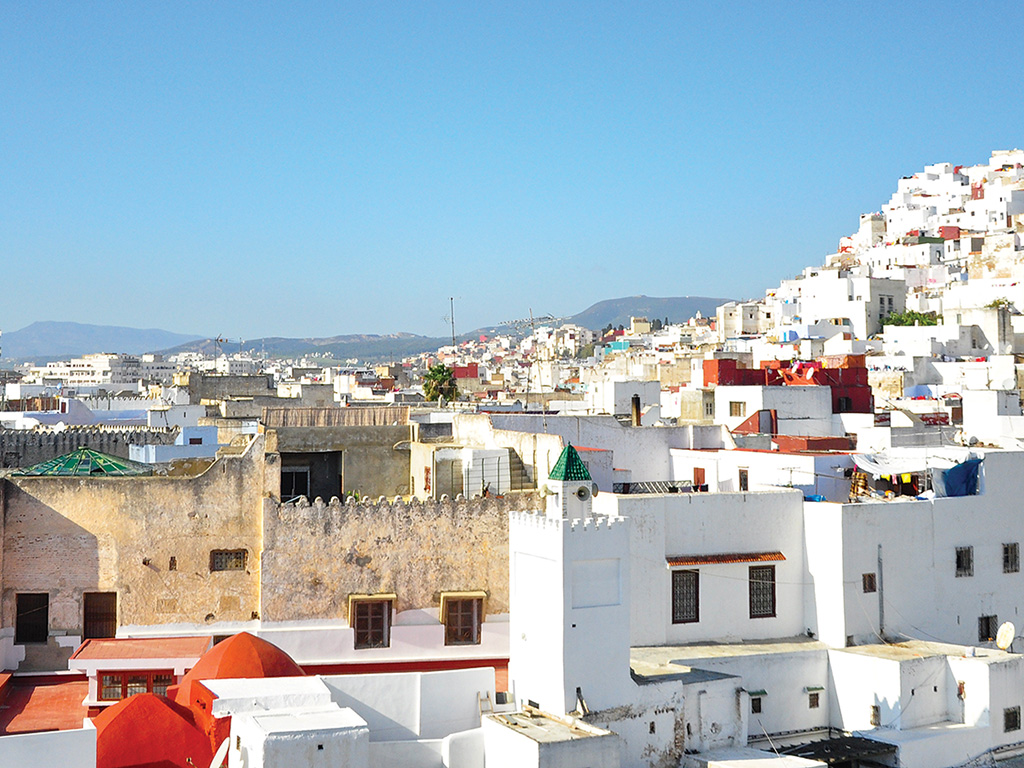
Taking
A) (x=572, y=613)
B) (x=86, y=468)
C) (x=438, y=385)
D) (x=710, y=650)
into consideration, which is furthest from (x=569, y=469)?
(x=438, y=385)

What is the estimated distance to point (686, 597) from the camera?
1781cm

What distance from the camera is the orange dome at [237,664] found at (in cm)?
1545

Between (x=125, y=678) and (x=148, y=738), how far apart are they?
8.12 ft

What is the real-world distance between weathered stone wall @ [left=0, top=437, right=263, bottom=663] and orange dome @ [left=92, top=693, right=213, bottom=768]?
392 cm

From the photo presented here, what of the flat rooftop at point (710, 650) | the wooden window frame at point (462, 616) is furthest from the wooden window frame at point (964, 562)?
the wooden window frame at point (462, 616)

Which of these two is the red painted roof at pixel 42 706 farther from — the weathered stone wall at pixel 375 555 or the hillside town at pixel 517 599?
the weathered stone wall at pixel 375 555

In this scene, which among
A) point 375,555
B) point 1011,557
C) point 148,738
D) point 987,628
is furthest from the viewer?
point 1011,557

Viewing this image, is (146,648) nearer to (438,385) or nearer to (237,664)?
(237,664)

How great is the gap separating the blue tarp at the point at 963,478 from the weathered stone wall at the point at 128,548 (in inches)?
477

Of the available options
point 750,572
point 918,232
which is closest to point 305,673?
point 750,572

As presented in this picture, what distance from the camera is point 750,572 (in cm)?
1819

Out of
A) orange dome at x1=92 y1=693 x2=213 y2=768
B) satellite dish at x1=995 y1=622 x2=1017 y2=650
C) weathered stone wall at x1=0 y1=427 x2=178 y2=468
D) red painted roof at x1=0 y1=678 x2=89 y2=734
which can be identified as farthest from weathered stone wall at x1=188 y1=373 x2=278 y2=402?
satellite dish at x1=995 y1=622 x2=1017 y2=650

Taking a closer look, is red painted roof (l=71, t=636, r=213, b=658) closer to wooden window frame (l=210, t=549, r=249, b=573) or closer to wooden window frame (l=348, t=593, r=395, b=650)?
wooden window frame (l=210, t=549, r=249, b=573)

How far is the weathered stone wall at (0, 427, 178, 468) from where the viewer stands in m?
27.3
